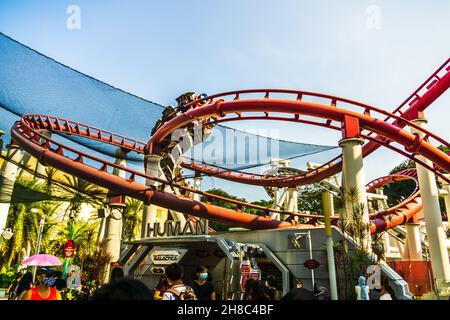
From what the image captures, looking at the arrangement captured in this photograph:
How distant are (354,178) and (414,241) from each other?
11.5 metres

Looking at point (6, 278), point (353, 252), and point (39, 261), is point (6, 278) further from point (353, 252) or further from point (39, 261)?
point (353, 252)

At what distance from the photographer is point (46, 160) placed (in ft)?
45.9

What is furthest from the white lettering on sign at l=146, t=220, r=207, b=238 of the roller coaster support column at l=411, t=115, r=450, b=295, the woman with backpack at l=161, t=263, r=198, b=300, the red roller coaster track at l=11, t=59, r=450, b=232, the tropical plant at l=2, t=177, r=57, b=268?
the tropical plant at l=2, t=177, r=57, b=268

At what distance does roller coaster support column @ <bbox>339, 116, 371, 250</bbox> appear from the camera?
35.6ft

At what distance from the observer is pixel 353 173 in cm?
1163

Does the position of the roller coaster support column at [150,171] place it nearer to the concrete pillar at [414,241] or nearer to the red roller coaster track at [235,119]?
the red roller coaster track at [235,119]

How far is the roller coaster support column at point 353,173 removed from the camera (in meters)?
10.8

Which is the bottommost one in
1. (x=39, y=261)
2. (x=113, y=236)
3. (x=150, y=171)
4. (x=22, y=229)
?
(x=39, y=261)

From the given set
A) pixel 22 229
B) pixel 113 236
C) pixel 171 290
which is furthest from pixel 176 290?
pixel 22 229

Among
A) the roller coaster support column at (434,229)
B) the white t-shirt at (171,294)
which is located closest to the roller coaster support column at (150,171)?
the roller coaster support column at (434,229)
